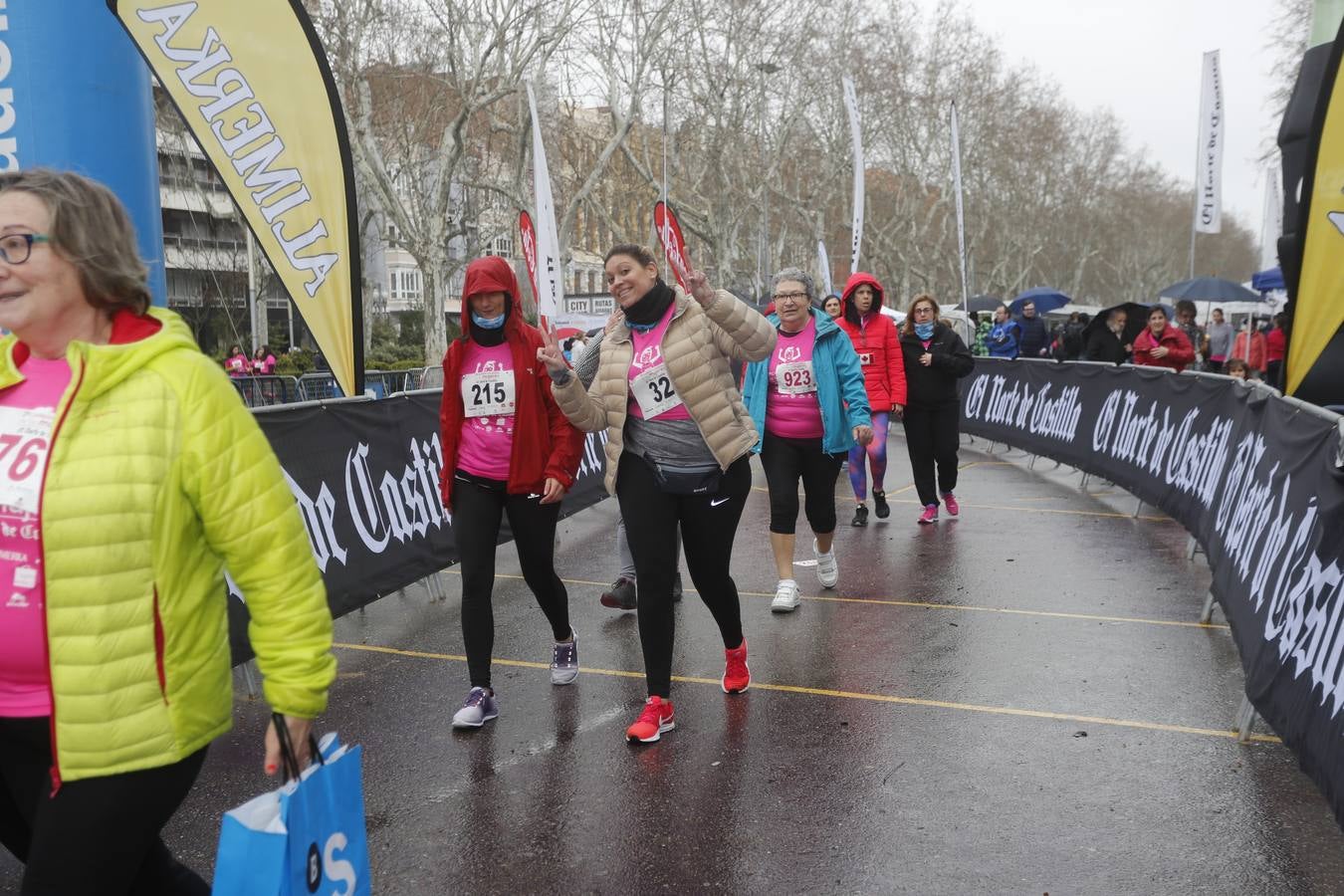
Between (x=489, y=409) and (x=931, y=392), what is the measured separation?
5.62 m

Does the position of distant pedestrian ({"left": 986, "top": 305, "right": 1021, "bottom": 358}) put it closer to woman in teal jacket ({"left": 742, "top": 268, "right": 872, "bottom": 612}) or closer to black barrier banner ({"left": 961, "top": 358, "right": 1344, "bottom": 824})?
black barrier banner ({"left": 961, "top": 358, "right": 1344, "bottom": 824})

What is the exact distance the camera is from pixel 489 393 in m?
4.79

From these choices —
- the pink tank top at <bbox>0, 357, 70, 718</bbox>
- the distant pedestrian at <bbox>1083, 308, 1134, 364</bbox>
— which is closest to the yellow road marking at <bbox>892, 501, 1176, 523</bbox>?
the distant pedestrian at <bbox>1083, 308, 1134, 364</bbox>

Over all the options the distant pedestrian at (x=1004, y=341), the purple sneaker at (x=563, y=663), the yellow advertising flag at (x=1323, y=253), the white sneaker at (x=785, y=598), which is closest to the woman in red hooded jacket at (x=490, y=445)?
the purple sneaker at (x=563, y=663)

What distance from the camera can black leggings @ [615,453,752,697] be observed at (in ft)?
15.1

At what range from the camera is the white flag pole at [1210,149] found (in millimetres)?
17656

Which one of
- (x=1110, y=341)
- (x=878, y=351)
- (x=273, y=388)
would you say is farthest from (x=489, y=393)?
(x=273, y=388)

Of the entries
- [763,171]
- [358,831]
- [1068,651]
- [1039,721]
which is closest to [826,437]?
[1068,651]

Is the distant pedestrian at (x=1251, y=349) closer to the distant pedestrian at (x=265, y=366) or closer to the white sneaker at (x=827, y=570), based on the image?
the white sneaker at (x=827, y=570)

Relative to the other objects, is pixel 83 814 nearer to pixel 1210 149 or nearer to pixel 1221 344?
pixel 1210 149

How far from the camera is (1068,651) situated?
19.1 ft

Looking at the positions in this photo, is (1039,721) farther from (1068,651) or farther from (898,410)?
(898,410)

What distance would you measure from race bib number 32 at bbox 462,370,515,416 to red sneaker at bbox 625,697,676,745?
4.43 ft

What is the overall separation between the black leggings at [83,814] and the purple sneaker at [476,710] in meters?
2.64
